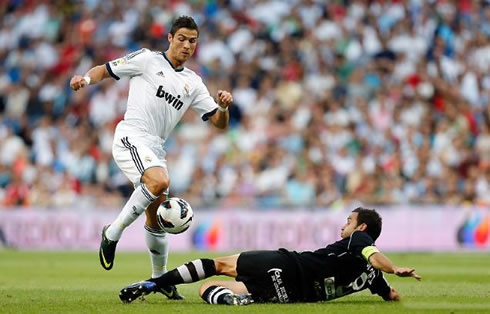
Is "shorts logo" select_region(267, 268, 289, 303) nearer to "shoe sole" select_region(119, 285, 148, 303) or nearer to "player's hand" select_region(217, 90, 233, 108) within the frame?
"shoe sole" select_region(119, 285, 148, 303)

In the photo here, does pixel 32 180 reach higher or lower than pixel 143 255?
higher

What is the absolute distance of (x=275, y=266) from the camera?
334 inches

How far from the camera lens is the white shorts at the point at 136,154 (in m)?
9.45

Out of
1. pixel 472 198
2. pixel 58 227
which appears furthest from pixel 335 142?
pixel 58 227

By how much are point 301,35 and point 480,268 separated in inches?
406

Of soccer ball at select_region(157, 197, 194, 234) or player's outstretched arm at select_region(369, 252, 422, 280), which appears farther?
soccer ball at select_region(157, 197, 194, 234)

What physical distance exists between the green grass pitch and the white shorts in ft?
4.22

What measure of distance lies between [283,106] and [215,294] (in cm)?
1423

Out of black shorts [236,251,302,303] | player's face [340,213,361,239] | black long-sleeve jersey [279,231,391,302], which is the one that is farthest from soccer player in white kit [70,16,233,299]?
player's face [340,213,361,239]

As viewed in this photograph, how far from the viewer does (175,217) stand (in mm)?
8969

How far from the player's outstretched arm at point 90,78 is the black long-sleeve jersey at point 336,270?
2535 mm

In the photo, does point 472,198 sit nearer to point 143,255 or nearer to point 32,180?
point 143,255

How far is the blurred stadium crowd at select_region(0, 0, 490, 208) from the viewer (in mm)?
20766

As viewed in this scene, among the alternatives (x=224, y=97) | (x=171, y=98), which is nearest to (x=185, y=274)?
(x=224, y=97)
